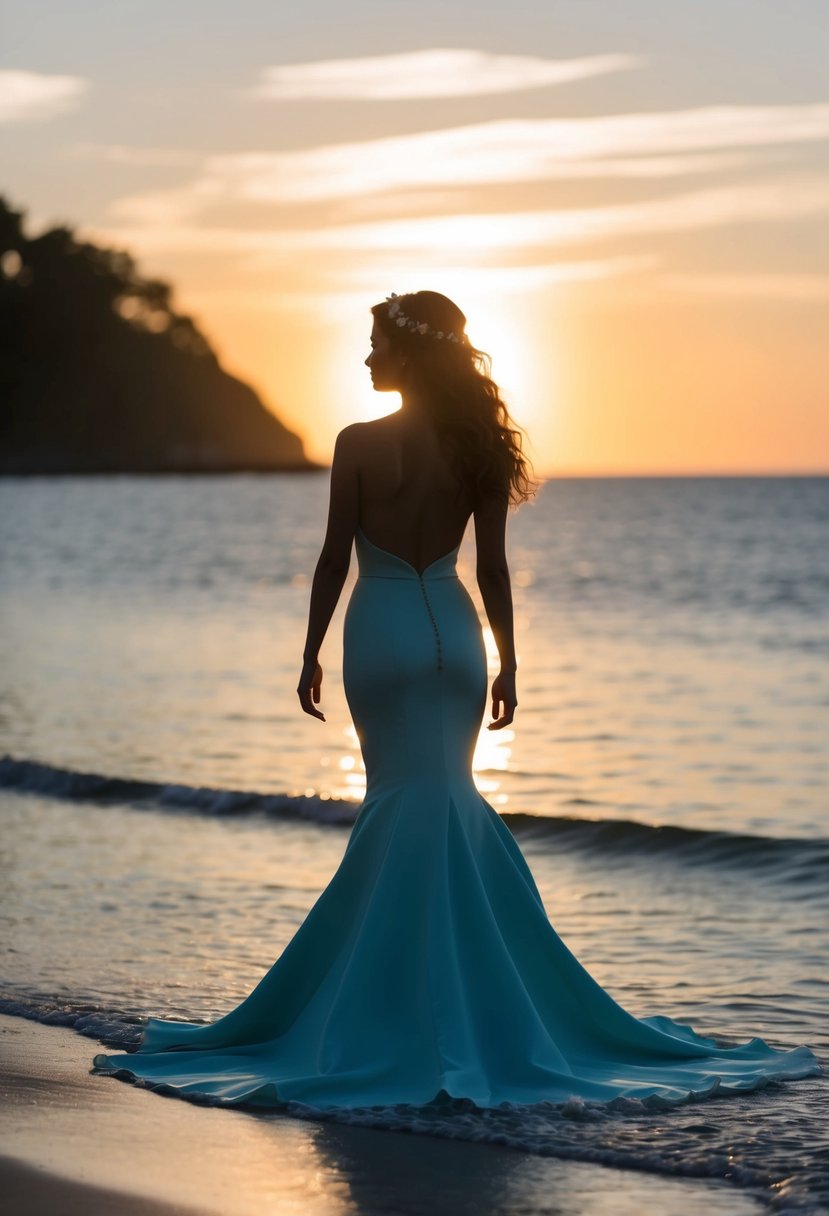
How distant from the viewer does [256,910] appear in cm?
880

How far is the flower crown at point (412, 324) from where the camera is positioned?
5242 millimetres

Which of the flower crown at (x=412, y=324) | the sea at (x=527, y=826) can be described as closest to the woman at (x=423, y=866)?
the flower crown at (x=412, y=324)

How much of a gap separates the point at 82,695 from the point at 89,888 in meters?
9.53

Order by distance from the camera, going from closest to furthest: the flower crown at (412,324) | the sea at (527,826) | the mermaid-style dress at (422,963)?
the mermaid-style dress at (422,963)
the flower crown at (412,324)
the sea at (527,826)

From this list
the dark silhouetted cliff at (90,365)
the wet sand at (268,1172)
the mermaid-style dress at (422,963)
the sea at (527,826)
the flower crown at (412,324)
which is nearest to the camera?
the wet sand at (268,1172)

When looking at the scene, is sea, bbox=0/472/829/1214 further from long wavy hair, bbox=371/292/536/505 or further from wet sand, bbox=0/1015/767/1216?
long wavy hair, bbox=371/292/536/505

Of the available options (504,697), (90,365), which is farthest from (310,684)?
(90,365)

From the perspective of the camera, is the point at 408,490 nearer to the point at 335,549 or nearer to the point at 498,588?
the point at 335,549

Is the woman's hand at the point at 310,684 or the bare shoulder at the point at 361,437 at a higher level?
the bare shoulder at the point at 361,437

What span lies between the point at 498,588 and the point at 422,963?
1184 mm

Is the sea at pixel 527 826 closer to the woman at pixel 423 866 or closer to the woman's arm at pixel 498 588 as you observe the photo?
the woman at pixel 423 866

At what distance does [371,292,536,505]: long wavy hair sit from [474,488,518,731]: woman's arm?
7 cm

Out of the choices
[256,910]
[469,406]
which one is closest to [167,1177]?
[469,406]

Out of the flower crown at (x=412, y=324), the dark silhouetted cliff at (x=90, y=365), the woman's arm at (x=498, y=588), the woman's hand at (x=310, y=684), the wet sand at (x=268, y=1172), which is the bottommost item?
the wet sand at (x=268, y=1172)
